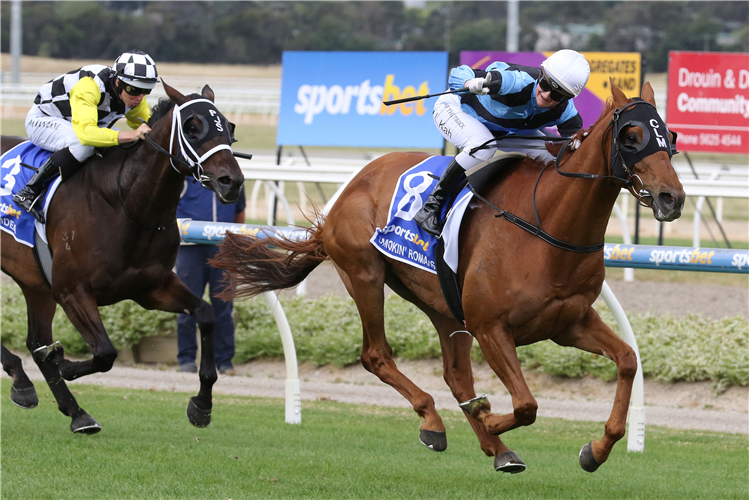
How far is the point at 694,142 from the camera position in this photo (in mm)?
11594

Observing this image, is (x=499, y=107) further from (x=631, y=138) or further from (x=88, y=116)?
(x=88, y=116)

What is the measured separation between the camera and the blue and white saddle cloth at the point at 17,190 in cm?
539

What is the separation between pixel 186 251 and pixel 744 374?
425 cm

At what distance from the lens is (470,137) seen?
461cm

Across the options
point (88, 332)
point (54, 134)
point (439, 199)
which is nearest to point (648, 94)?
point (439, 199)

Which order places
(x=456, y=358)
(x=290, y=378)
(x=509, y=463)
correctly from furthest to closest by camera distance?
(x=290, y=378) → (x=456, y=358) → (x=509, y=463)

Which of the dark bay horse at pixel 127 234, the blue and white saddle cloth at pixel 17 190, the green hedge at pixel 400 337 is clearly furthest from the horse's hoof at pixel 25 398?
the green hedge at pixel 400 337

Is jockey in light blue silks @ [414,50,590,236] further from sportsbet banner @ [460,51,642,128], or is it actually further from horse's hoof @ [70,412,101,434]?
sportsbet banner @ [460,51,642,128]

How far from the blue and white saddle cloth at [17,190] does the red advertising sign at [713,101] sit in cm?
809

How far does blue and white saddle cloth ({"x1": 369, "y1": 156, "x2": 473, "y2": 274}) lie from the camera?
4480 mm

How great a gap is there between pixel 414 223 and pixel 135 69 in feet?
5.67

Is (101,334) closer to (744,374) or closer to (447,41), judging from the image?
(744,374)

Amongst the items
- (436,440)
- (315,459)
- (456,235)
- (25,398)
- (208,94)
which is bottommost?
(315,459)

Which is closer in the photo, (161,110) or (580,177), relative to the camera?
(580,177)
